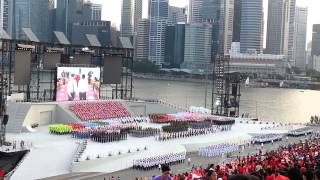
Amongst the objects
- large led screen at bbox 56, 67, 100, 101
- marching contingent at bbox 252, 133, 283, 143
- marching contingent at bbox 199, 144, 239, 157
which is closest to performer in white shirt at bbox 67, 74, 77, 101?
large led screen at bbox 56, 67, 100, 101

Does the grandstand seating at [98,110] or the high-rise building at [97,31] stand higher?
the high-rise building at [97,31]

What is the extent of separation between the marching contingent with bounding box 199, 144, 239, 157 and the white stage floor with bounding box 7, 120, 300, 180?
122 cm

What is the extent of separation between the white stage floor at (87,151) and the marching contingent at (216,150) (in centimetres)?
122

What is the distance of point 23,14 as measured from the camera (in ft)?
612

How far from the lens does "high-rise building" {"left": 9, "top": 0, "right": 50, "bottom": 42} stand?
599 ft

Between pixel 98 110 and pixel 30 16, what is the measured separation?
6051 inches

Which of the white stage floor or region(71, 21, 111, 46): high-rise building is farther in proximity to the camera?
region(71, 21, 111, 46): high-rise building

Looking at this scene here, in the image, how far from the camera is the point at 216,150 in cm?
3219

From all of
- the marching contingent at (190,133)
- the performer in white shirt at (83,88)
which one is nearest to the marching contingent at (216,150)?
the marching contingent at (190,133)

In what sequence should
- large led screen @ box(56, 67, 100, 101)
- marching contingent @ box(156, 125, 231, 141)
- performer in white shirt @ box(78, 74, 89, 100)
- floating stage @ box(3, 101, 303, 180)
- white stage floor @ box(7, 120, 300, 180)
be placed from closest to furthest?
white stage floor @ box(7, 120, 300, 180), floating stage @ box(3, 101, 303, 180), marching contingent @ box(156, 125, 231, 141), large led screen @ box(56, 67, 100, 101), performer in white shirt @ box(78, 74, 89, 100)

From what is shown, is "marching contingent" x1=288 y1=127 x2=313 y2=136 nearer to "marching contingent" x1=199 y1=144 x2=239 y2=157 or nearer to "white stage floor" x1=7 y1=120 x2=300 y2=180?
"white stage floor" x1=7 y1=120 x2=300 y2=180

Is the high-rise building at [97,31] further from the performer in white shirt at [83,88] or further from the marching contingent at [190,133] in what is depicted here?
the marching contingent at [190,133]

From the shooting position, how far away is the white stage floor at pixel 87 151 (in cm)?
2648

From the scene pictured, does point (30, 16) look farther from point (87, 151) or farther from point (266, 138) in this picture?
point (87, 151)
